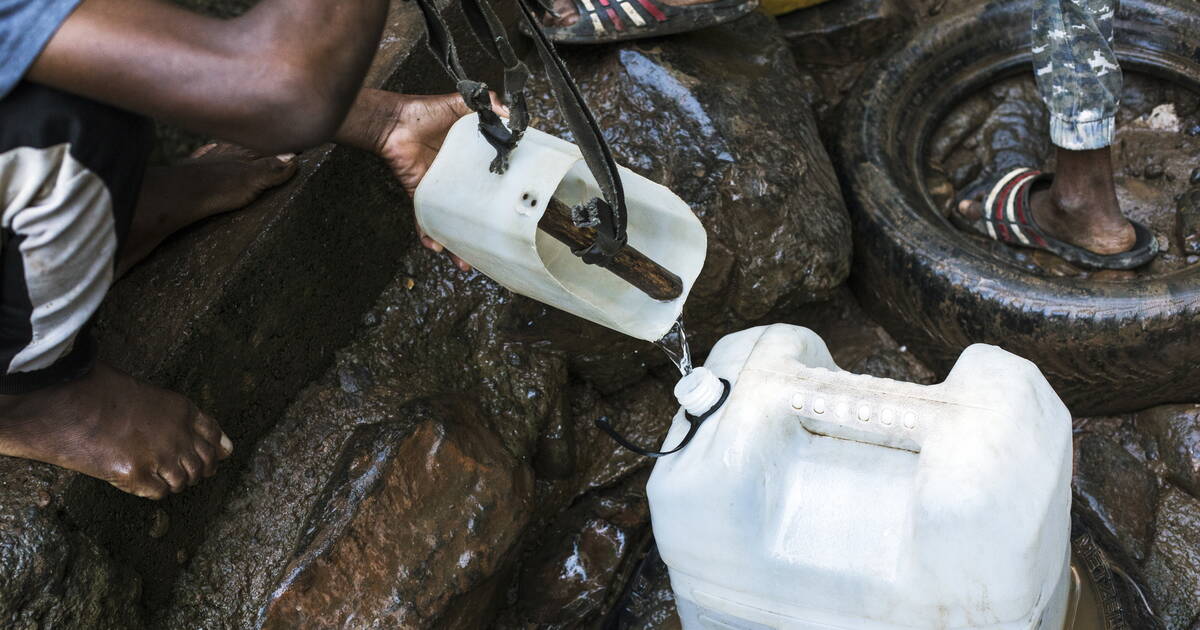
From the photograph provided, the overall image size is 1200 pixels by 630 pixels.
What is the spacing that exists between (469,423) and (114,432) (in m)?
0.65

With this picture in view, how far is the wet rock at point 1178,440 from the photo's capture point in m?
2.18

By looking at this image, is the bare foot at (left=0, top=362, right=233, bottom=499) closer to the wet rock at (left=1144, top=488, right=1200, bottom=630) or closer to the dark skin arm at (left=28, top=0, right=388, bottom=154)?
the dark skin arm at (left=28, top=0, right=388, bottom=154)

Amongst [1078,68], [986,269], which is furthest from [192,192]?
[1078,68]

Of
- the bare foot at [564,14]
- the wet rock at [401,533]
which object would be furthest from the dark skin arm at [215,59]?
the bare foot at [564,14]

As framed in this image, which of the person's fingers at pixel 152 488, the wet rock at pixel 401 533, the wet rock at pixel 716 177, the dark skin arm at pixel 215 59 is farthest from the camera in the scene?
the wet rock at pixel 716 177

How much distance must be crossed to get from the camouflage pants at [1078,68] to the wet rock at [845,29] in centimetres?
56

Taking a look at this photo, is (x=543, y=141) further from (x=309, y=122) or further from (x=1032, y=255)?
(x=1032, y=255)

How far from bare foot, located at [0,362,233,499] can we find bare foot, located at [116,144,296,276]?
1.12 ft

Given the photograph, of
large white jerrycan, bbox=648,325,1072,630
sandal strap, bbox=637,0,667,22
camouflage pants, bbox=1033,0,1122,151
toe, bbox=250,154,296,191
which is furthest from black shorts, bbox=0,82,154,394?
camouflage pants, bbox=1033,0,1122,151

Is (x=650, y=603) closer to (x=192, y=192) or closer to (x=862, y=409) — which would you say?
(x=862, y=409)

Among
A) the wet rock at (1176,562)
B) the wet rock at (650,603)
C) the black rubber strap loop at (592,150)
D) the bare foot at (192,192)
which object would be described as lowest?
the wet rock at (650,603)

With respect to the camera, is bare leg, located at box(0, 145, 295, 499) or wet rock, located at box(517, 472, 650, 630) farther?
wet rock, located at box(517, 472, 650, 630)

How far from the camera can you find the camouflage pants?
2098 millimetres

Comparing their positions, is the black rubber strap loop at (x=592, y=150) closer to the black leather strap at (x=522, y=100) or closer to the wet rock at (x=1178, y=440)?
the black leather strap at (x=522, y=100)
